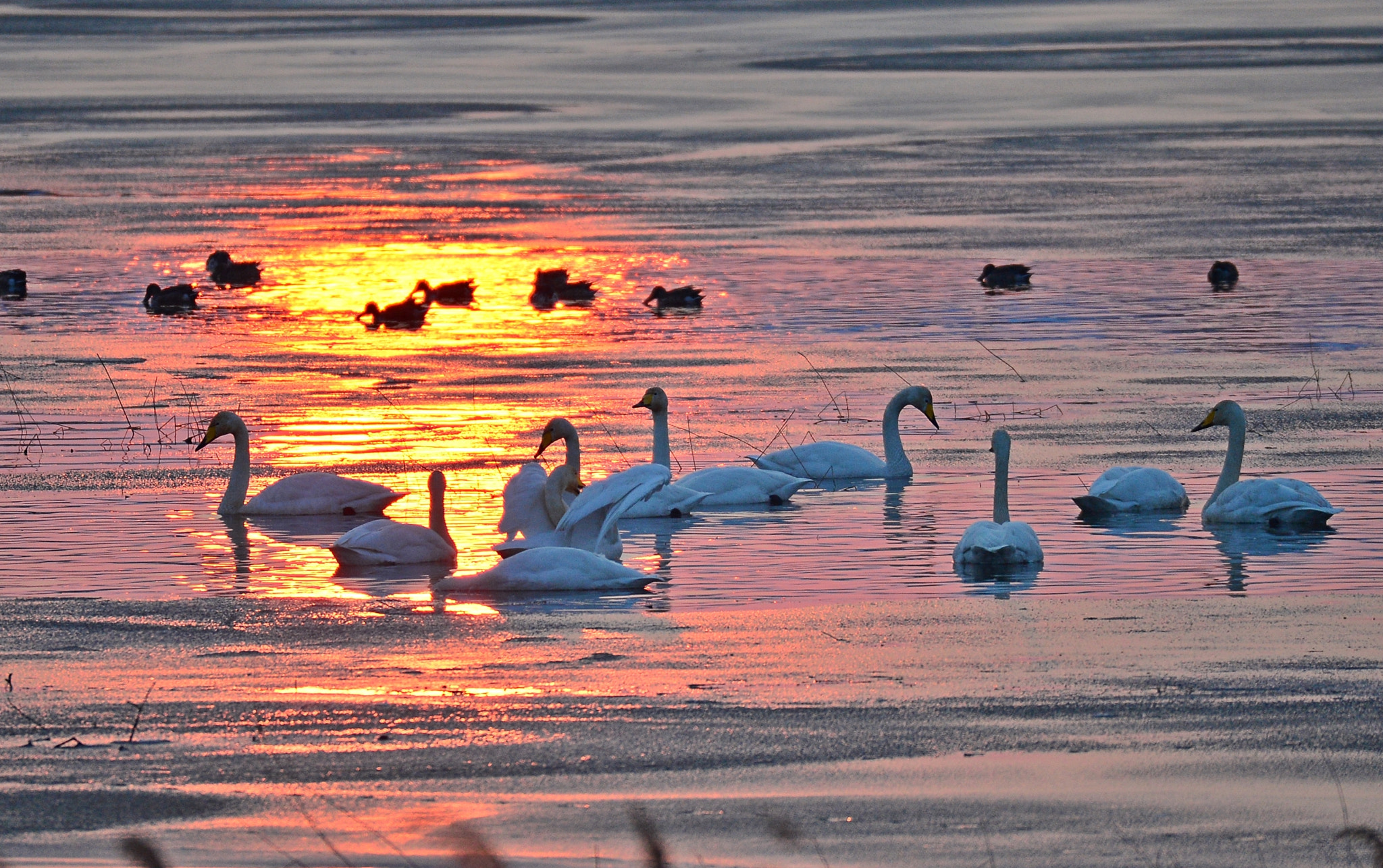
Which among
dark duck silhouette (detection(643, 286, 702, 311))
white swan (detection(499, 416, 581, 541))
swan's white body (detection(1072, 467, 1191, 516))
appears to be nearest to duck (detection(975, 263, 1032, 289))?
dark duck silhouette (detection(643, 286, 702, 311))

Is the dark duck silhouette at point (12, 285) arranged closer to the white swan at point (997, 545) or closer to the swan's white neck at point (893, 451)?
the swan's white neck at point (893, 451)

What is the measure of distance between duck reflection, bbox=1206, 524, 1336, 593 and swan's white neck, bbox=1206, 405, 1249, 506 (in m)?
0.59

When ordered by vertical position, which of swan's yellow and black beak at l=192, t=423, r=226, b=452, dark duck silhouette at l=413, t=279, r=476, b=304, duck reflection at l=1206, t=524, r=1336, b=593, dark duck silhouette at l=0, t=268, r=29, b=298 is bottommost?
duck reflection at l=1206, t=524, r=1336, b=593

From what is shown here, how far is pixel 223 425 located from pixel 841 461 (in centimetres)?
354

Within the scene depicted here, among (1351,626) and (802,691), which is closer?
(802,691)

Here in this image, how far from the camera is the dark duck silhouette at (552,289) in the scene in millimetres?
23188

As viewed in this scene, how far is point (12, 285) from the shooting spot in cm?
2353

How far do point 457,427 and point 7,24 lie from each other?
68.6m

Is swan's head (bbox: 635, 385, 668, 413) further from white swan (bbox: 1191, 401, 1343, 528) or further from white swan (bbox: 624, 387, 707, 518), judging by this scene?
white swan (bbox: 1191, 401, 1343, 528)

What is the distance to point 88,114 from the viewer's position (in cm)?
4706

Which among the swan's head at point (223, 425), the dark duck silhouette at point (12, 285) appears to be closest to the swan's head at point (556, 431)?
the swan's head at point (223, 425)

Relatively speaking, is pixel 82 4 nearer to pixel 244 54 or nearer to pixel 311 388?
pixel 244 54

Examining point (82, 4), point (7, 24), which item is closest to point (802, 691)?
point (7, 24)

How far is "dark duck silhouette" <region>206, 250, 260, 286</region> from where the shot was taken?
24.5 m
